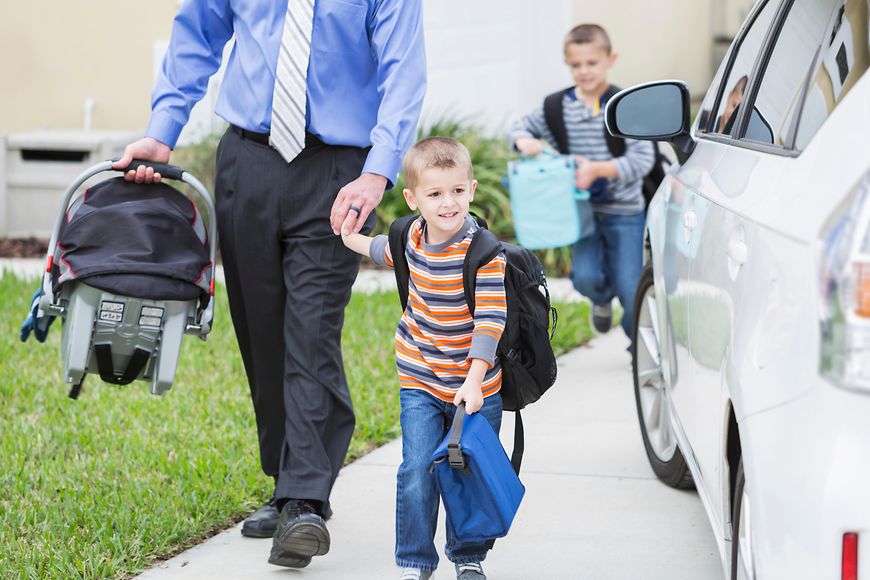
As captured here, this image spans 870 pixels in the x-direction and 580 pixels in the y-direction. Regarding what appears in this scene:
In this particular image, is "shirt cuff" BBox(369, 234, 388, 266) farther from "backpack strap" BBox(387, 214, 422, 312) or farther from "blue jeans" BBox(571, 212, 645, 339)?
"blue jeans" BBox(571, 212, 645, 339)

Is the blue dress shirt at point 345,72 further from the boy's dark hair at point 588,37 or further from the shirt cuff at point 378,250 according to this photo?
the boy's dark hair at point 588,37

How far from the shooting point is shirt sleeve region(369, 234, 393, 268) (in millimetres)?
3780

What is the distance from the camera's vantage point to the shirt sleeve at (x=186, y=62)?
4.30 metres

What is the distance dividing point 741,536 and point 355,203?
4.80 feet

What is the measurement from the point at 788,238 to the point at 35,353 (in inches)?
215

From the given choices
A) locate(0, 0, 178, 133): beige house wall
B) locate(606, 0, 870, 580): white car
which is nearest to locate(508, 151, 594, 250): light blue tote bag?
locate(606, 0, 870, 580): white car

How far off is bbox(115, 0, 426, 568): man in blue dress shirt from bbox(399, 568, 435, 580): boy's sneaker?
33cm

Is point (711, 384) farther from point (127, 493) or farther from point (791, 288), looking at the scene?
point (127, 493)

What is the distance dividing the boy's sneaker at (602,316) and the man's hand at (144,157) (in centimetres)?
358

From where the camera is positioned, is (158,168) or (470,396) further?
(158,168)

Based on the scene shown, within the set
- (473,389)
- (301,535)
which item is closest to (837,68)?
(473,389)

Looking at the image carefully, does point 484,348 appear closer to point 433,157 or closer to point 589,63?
point 433,157

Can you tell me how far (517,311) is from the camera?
3.61 m

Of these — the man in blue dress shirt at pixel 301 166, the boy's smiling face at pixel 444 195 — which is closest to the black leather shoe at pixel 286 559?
the man in blue dress shirt at pixel 301 166
